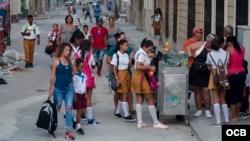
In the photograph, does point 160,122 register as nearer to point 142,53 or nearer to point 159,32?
point 142,53

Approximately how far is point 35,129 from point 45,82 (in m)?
7.05

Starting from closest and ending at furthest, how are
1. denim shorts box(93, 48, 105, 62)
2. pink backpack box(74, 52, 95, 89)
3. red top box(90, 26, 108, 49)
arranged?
pink backpack box(74, 52, 95, 89), red top box(90, 26, 108, 49), denim shorts box(93, 48, 105, 62)

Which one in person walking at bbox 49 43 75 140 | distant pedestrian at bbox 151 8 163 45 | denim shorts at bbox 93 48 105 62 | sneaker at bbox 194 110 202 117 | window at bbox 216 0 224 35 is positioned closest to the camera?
person walking at bbox 49 43 75 140

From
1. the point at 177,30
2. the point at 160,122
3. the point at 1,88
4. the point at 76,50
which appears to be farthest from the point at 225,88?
the point at 177,30

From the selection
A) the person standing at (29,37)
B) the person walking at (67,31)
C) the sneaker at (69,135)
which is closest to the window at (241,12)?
the person walking at (67,31)

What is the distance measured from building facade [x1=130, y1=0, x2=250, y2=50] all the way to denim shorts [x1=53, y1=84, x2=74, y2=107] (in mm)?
5033

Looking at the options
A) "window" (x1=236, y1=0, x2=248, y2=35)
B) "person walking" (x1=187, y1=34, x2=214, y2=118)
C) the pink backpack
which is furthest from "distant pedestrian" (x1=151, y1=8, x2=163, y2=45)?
the pink backpack

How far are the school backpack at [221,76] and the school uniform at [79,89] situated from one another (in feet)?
7.39

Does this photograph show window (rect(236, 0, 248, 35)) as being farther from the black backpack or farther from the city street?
the black backpack

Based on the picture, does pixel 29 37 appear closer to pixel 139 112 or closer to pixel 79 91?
pixel 139 112

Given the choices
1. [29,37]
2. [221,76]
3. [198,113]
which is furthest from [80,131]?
[29,37]

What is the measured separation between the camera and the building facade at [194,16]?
16.7 metres

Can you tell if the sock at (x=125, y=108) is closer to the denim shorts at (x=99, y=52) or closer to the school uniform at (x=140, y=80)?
the school uniform at (x=140, y=80)

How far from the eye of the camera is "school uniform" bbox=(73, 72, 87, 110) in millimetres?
12273
